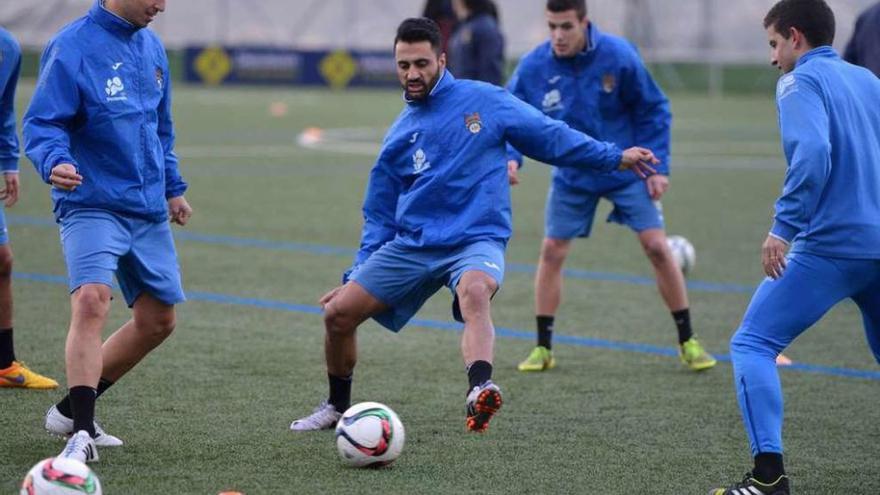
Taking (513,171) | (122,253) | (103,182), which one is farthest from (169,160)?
(513,171)

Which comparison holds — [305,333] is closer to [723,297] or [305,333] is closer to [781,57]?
[723,297]

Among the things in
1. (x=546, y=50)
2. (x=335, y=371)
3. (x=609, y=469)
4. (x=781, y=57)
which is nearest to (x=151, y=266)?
(x=335, y=371)

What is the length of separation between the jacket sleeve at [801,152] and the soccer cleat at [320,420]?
246 centimetres

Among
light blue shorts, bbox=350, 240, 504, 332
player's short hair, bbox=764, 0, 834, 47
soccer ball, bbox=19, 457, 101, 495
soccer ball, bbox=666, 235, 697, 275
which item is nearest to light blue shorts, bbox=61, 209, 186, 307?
light blue shorts, bbox=350, 240, 504, 332

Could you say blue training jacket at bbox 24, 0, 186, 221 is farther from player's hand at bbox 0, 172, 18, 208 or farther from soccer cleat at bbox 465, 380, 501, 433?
soccer cleat at bbox 465, 380, 501, 433

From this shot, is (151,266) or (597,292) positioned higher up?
(151,266)

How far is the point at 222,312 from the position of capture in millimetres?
10039

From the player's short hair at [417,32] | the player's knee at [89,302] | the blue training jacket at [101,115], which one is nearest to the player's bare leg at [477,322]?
Result: the player's short hair at [417,32]

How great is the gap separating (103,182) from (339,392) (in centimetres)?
159

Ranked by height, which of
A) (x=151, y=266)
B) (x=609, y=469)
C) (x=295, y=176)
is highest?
(x=151, y=266)

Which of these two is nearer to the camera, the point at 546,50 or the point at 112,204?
the point at 112,204

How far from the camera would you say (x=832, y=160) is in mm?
5660

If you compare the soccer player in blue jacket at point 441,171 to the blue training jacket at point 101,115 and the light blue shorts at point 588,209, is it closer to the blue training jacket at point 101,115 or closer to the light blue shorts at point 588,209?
the blue training jacket at point 101,115

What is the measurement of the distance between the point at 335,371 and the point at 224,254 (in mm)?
5781
